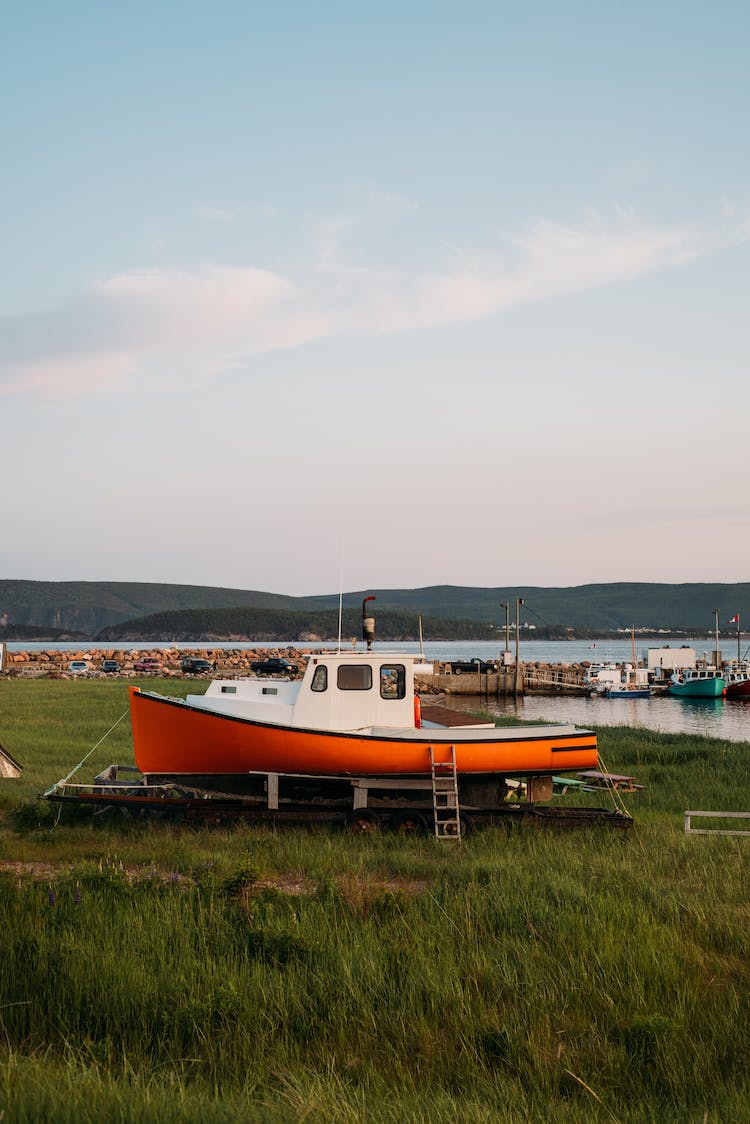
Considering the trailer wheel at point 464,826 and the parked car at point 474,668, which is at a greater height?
the trailer wheel at point 464,826

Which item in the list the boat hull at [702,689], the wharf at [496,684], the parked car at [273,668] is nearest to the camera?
the boat hull at [702,689]

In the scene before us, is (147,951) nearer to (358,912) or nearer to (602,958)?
(358,912)

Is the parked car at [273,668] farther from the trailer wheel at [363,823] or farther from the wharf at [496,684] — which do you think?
the trailer wheel at [363,823]

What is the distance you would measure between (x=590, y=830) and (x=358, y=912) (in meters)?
5.69

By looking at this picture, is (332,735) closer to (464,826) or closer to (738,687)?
(464,826)

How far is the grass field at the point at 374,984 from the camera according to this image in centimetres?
575

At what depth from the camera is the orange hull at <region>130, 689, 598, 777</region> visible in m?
14.7

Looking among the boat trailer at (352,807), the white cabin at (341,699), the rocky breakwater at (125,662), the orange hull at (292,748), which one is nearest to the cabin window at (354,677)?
the white cabin at (341,699)

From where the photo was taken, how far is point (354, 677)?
1558cm

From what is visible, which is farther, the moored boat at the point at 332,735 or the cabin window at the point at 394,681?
the cabin window at the point at 394,681

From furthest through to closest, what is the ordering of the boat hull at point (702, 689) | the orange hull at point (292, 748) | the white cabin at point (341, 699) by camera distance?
1. the boat hull at point (702, 689)
2. the white cabin at point (341, 699)
3. the orange hull at point (292, 748)

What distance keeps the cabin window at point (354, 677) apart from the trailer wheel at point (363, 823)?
2154 mm

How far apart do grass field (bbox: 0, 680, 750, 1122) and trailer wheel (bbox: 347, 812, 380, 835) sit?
5.34 ft

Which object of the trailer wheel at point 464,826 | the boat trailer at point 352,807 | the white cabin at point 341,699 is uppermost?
the white cabin at point 341,699
